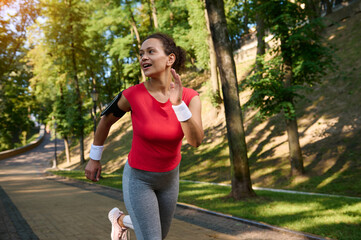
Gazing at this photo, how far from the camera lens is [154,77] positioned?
2.47 metres

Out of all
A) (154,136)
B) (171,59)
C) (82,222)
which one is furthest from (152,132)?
(82,222)

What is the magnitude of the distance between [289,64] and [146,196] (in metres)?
11.0

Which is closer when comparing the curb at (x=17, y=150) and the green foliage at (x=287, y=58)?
the green foliage at (x=287, y=58)

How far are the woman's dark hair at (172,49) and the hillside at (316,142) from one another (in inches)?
365

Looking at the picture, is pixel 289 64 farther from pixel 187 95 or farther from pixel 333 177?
pixel 187 95

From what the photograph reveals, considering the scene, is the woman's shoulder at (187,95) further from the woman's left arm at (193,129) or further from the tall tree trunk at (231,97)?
the tall tree trunk at (231,97)

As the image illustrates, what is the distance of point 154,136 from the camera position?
2.33 m

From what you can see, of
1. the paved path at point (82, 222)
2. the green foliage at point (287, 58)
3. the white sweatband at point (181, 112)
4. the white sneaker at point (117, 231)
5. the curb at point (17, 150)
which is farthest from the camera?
the curb at point (17, 150)

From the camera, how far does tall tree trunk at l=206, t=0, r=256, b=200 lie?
30.3 feet

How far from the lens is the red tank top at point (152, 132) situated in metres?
2.33

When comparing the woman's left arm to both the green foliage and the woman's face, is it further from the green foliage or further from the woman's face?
the green foliage

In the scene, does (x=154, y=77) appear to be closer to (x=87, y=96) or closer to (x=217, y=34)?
(x=217, y=34)

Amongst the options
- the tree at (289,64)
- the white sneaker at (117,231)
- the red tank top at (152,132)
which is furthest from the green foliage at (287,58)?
the red tank top at (152,132)

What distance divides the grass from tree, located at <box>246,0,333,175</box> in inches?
124
